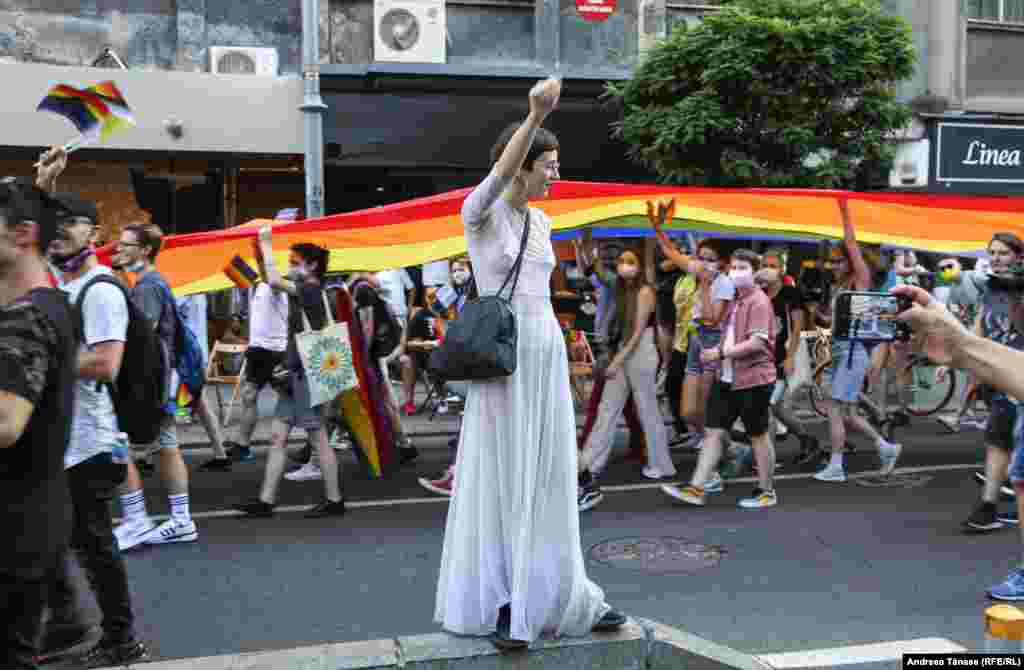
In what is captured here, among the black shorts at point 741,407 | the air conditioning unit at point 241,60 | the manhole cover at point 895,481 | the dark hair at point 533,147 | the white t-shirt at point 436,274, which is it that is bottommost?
the manhole cover at point 895,481

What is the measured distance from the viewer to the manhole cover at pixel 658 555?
6.12 metres

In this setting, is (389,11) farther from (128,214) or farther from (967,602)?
(967,602)

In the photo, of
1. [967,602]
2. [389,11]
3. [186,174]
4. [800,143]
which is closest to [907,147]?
[800,143]

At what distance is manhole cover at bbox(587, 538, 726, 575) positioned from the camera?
20.1 ft

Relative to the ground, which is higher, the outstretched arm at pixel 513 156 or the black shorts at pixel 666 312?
the outstretched arm at pixel 513 156

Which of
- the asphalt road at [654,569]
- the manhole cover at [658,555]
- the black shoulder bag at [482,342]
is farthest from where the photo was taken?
the manhole cover at [658,555]

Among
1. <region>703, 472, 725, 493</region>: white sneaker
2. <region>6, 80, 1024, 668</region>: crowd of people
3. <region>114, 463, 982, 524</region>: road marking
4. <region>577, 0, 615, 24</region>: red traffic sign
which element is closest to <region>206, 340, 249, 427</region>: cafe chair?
<region>6, 80, 1024, 668</region>: crowd of people

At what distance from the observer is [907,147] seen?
58.7 feet

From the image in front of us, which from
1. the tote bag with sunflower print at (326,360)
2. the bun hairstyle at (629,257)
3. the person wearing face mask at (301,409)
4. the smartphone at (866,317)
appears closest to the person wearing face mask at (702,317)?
the bun hairstyle at (629,257)

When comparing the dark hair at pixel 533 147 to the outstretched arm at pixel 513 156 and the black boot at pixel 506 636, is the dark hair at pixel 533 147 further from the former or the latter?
the black boot at pixel 506 636

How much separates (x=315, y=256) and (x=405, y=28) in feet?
29.5

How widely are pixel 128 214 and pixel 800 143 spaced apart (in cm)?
929

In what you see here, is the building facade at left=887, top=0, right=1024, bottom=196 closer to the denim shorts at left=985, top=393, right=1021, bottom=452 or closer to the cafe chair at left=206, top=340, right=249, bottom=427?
the cafe chair at left=206, top=340, right=249, bottom=427

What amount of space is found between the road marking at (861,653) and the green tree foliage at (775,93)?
9586 millimetres
